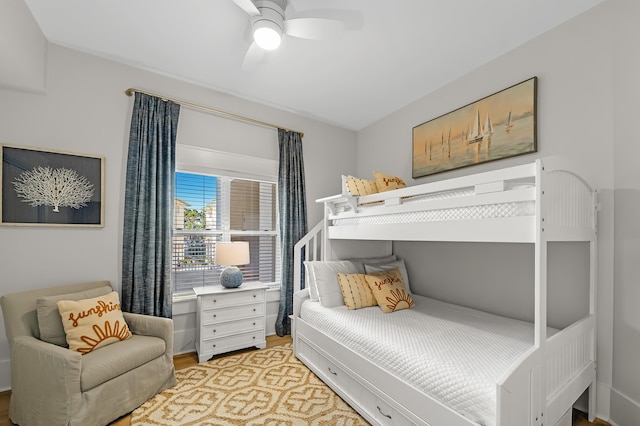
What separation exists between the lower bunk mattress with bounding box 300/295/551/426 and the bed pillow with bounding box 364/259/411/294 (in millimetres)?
425

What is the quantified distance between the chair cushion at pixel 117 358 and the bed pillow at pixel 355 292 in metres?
1.49

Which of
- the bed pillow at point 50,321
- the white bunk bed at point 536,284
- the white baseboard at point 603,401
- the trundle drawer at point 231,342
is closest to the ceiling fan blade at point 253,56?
the white bunk bed at point 536,284

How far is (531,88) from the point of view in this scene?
2.20 metres

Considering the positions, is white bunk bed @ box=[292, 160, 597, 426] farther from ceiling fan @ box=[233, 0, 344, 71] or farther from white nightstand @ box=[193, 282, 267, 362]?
ceiling fan @ box=[233, 0, 344, 71]

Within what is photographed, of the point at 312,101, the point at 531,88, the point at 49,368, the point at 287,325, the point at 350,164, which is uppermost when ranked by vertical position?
the point at 312,101

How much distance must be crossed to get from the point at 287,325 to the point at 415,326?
68.8 inches

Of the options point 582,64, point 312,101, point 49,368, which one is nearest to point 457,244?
point 582,64

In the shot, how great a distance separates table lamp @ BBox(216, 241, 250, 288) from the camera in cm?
284

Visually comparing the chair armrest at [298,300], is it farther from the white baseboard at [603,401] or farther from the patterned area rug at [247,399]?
the white baseboard at [603,401]

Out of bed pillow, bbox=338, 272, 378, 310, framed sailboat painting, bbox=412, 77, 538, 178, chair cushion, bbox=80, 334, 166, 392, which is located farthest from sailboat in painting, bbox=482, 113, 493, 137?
chair cushion, bbox=80, 334, 166, 392

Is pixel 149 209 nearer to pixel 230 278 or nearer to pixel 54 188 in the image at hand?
pixel 54 188

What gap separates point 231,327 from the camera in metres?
2.81

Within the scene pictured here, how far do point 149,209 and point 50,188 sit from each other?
70 cm

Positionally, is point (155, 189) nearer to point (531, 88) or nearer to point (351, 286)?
point (351, 286)
